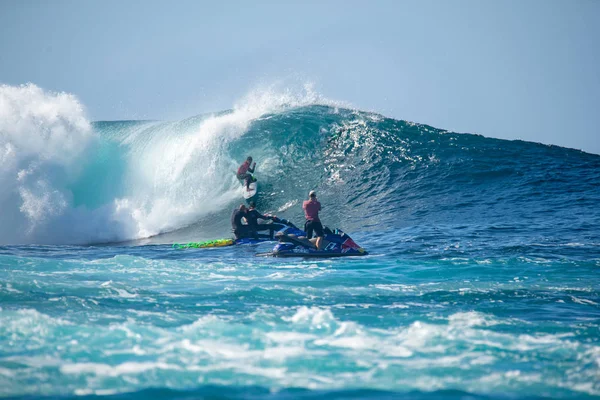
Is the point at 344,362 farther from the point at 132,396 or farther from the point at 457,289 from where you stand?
the point at 457,289

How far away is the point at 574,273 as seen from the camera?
12.5 metres

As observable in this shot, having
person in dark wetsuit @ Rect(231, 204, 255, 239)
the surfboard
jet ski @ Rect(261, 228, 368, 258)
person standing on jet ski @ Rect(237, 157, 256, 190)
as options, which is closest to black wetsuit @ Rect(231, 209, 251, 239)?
person in dark wetsuit @ Rect(231, 204, 255, 239)

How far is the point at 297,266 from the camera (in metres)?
13.9

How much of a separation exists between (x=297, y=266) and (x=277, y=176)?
1168 cm

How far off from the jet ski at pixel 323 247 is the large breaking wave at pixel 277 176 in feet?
14.2

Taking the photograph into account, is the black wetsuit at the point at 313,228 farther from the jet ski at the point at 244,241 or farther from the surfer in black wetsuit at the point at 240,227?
the surfer in black wetsuit at the point at 240,227

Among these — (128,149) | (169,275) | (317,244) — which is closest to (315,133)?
(128,149)

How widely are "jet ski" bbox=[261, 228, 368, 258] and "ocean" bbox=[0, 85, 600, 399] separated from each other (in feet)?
2.08

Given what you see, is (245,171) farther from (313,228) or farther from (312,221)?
(313,228)

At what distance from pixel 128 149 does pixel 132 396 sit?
967 inches

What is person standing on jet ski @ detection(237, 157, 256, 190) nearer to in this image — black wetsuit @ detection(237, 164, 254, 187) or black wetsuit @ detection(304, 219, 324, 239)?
black wetsuit @ detection(237, 164, 254, 187)

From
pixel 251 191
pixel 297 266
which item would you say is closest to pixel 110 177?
pixel 251 191

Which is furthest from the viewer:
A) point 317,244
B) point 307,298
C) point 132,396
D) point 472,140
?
point 472,140

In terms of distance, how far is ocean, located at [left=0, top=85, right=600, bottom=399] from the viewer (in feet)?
20.5
